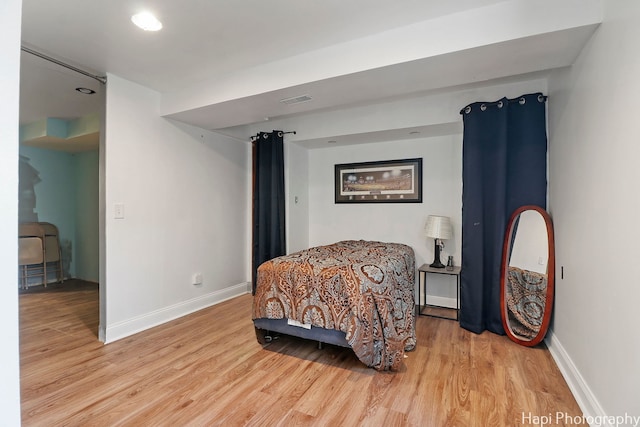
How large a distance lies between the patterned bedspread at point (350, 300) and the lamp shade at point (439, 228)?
797 mm

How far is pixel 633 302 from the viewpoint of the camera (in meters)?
1.33

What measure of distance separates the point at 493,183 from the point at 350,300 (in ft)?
5.83

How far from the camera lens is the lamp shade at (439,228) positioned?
3.33 m

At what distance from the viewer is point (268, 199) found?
160 inches

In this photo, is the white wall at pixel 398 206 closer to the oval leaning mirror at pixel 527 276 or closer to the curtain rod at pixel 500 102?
the curtain rod at pixel 500 102

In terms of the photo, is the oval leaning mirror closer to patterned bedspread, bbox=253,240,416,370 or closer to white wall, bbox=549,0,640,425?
white wall, bbox=549,0,640,425

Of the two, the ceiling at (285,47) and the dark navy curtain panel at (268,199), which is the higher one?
the ceiling at (285,47)

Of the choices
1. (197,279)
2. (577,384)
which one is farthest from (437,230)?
(197,279)

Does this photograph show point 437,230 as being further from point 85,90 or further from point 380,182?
point 85,90

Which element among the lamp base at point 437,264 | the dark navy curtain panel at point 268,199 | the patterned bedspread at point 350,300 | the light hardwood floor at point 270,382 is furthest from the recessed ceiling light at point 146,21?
the lamp base at point 437,264

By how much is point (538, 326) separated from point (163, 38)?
3.62 m
